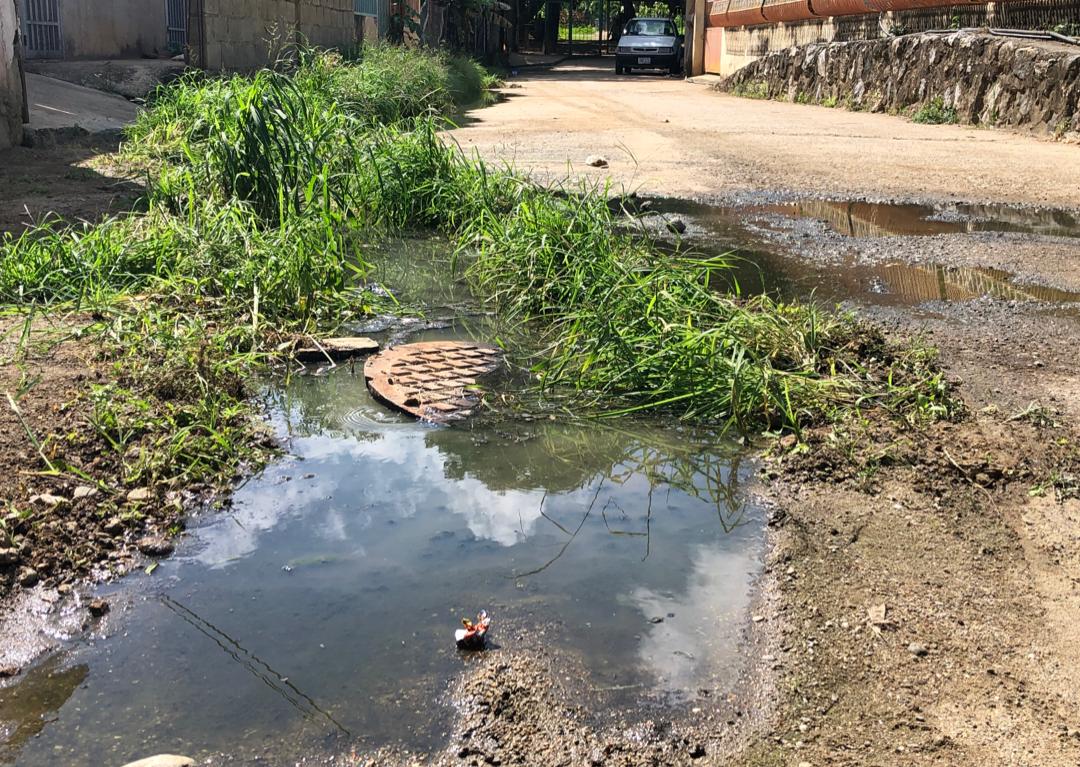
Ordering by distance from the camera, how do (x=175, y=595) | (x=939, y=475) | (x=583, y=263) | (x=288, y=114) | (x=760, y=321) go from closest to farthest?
(x=175, y=595) → (x=939, y=475) → (x=760, y=321) → (x=583, y=263) → (x=288, y=114)

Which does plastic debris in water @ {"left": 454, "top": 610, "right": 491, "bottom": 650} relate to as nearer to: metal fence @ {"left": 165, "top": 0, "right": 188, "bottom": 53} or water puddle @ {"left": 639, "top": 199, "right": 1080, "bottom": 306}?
water puddle @ {"left": 639, "top": 199, "right": 1080, "bottom": 306}

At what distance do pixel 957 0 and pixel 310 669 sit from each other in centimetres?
1583

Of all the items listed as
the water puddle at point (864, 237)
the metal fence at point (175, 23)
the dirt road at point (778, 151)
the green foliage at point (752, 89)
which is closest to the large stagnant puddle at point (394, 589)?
the water puddle at point (864, 237)

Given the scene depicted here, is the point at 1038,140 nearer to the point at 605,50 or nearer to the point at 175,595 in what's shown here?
the point at 175,595

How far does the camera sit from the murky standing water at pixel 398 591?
2.15 meters

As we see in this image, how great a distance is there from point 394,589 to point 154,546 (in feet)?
2.19

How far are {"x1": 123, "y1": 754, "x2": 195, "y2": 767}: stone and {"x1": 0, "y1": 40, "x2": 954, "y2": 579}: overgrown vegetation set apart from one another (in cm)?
130

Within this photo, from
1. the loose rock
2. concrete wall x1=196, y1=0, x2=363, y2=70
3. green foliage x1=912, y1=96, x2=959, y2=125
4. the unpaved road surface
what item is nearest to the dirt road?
green foliage x1=912, y1=96, x2=959, y2=125

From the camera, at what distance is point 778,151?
35.2 feet

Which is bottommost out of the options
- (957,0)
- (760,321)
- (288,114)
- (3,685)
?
(3,685)

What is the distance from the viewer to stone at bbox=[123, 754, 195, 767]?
1941 mm

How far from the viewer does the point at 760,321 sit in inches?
163

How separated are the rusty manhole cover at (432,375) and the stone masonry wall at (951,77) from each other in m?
9.07

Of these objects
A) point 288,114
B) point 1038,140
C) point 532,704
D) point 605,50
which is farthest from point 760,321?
point 605,50
